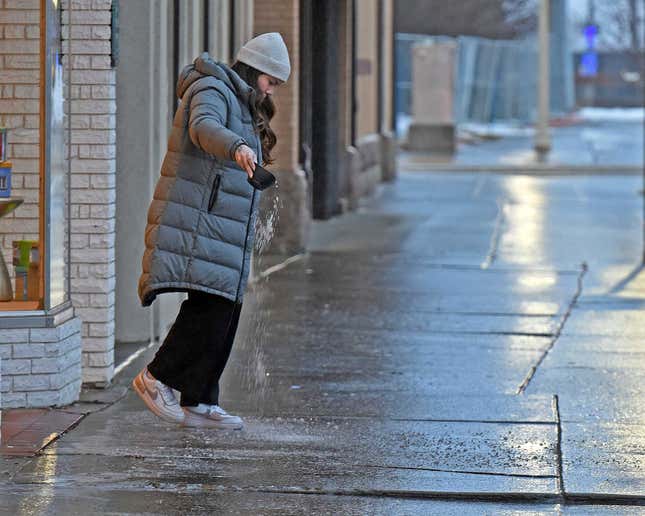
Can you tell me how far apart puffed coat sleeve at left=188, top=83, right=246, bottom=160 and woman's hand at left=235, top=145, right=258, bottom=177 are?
1.2 inches

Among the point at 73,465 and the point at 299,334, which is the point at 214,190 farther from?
the point at 299,334

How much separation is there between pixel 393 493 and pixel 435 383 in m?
2.34

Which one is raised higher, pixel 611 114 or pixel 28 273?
pixel 611 114

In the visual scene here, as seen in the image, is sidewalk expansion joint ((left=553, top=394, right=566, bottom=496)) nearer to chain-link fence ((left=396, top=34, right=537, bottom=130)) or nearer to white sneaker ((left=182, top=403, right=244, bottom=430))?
white sneaker ((left=182, top=403, right=244, bottom=430))

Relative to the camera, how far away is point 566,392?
8.01 m

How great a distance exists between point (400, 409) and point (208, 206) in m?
1.62

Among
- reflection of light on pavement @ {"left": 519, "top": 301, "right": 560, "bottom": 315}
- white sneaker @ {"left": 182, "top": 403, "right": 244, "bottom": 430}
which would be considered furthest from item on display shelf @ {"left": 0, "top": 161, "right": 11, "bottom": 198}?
reflection of light on pavement @ {"left": 519, "top": 301, "right": 560, "bottom": 315}

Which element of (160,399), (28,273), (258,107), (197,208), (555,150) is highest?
(555,150)

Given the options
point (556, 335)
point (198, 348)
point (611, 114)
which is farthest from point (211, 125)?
point (611, 114)

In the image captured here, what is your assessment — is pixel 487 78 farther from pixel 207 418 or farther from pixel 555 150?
pixel 207 418

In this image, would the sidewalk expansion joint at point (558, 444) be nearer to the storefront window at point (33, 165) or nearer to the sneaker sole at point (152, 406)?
the sneaker sole at point (152, 406)

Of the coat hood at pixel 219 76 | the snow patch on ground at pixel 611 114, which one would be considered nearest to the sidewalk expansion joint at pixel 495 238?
the coat hood at pixel 219 76

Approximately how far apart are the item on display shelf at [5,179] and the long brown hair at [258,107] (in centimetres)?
124

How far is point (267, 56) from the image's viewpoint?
669 cm
